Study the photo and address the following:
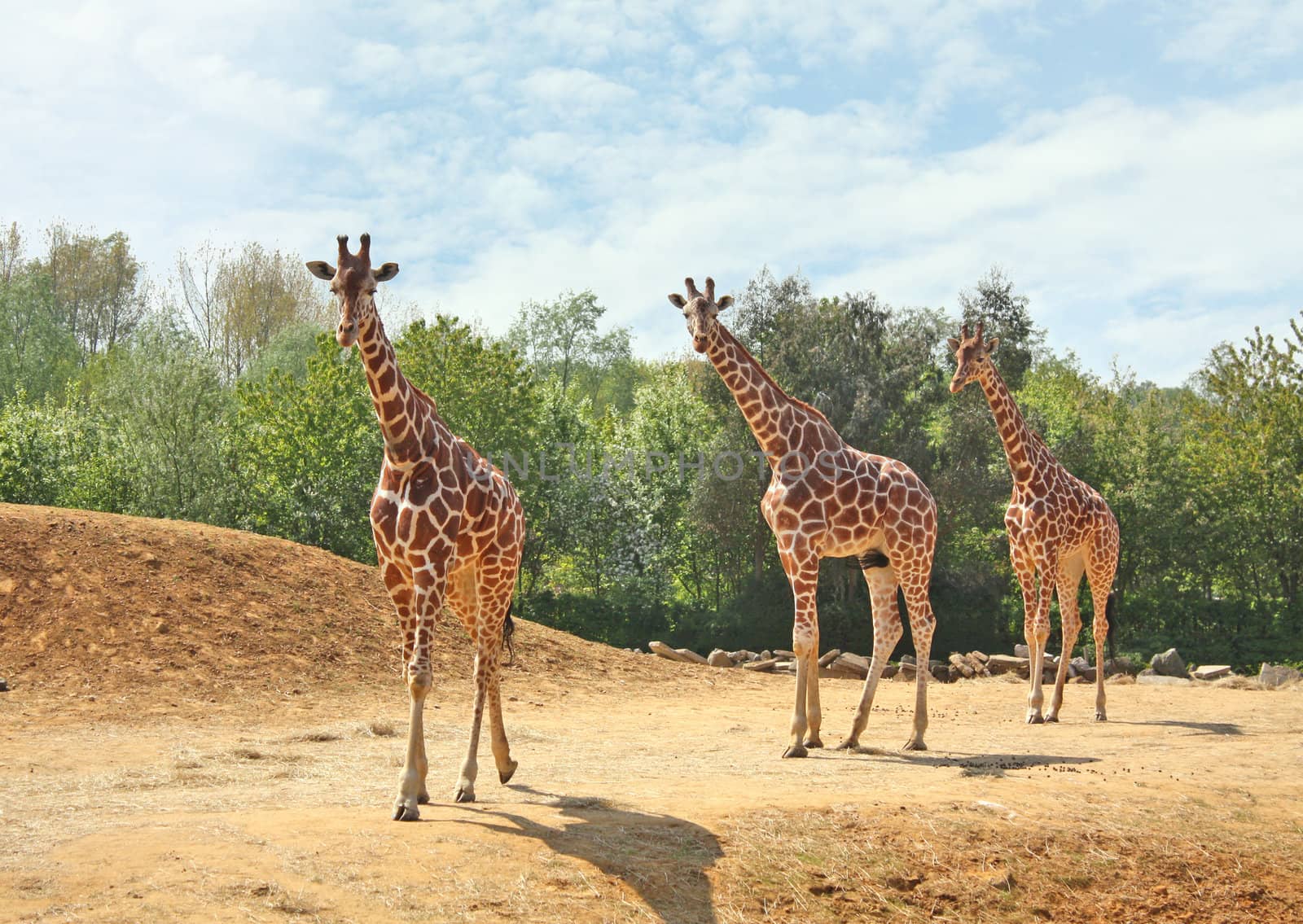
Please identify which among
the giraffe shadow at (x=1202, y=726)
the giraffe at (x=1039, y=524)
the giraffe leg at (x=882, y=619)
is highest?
the giraffe at (x=1039, y=524)

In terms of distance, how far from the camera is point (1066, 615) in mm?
15023

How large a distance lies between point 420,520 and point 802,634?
4.32m

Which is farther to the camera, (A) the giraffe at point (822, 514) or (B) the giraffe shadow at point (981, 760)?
(A) the giraffe at point (822, 514)

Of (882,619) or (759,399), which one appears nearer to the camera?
(759,399)

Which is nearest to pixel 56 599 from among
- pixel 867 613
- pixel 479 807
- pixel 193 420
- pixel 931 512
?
pixel 479 807

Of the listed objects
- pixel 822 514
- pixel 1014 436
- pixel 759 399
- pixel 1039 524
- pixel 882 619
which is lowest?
pixel 882 619

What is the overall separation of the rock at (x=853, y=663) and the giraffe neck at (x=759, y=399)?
11.4m

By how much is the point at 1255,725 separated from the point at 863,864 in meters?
8.74

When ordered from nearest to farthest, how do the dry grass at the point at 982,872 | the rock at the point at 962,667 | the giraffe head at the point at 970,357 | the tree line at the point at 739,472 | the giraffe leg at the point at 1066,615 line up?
the dry grass at the point at 982,872
the giraffe head at the point at 970,357
the giraffe leg at the point at 1066,615
the rock at the point at 962,667
the tree line at the point at 739,472

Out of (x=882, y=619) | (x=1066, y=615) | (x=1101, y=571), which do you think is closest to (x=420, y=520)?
(x=882, y=619)

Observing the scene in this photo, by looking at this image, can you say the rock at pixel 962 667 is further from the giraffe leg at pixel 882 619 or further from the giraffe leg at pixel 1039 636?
the giraffe leg at pixel 882 619

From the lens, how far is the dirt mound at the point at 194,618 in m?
14.9

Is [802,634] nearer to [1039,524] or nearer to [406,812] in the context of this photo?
[406,812]

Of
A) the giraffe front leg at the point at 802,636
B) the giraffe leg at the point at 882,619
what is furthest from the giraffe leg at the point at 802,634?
the giraffe leg at the point at 882,619
